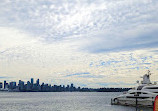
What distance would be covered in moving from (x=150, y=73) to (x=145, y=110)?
30584 mm

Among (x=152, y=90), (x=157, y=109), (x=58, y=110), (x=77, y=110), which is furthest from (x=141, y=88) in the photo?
(x=157, y=109)

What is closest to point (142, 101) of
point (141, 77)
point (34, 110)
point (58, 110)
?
point (141, 77)

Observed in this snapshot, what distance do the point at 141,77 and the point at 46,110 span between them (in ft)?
150

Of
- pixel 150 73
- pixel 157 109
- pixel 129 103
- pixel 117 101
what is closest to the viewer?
pixel 157 109

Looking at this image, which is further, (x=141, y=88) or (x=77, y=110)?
(x=141, y=88)

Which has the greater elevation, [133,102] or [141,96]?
[141,96]

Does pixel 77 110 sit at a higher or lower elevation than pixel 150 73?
lower

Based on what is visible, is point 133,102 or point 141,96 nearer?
point 141,96

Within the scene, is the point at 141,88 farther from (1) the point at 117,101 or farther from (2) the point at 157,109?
(2) the point at 157,109

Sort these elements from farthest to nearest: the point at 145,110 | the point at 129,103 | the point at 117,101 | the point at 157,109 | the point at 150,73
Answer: the point at 150,73 < the point at 117,101 < the point at 129,103 < the point at 145,110 < the point at 157,109

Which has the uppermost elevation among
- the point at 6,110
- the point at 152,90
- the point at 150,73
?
the point at 150,73

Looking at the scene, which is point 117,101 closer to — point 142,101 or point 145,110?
point 142,101

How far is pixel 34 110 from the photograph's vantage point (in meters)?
78.0

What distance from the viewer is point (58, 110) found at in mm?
77188
